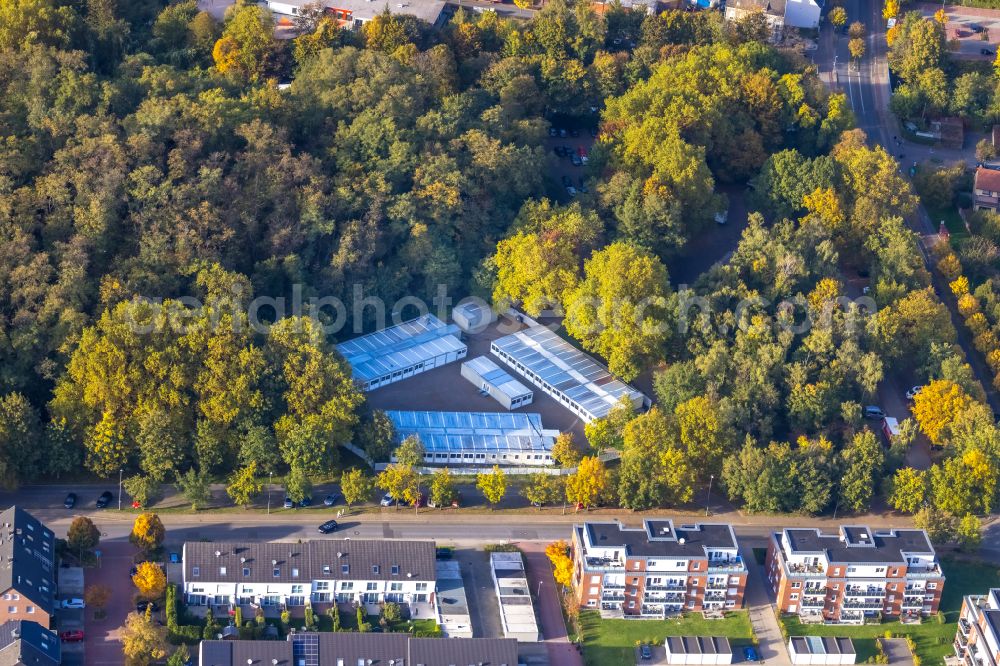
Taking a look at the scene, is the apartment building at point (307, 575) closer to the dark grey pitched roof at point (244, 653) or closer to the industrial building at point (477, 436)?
the dark grey pitched roof at point (244, 653)

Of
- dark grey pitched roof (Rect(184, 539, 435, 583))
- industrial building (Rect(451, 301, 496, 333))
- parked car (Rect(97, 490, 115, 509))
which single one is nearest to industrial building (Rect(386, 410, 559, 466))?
industrial building (Rect(451, 301, 496, 333))

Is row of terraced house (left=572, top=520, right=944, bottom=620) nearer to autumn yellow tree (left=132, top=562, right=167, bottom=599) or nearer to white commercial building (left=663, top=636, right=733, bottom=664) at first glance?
white commercial building (left=663, top=636, right=733, bottom=664)

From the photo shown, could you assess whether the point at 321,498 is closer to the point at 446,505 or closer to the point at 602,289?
the point at 446,505

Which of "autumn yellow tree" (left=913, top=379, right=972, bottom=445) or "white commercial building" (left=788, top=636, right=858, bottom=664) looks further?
"autumn yellow tree" (left=913, top=379, right=972, bottom=445)

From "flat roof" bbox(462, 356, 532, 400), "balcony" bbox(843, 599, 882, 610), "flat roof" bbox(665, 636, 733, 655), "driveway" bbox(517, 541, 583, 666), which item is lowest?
"balcony" bbox(843, 599, 882, 610)

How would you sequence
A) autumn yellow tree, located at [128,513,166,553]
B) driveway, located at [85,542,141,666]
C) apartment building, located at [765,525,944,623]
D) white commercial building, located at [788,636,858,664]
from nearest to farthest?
1. driveway, located at [85,542,141,666]
2. white commercial building, located at [788,636,858,664]
3. autumn yellow tree, located at [128,513,166,553]
4. apartment building, located at [765,525,944,623]

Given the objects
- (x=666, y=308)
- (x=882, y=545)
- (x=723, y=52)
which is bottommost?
(x=882, y=545)

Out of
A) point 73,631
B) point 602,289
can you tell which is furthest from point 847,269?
point 73,631

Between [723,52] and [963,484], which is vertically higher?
[723,52]

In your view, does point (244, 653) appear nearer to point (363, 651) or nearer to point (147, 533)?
point (363, 651)
